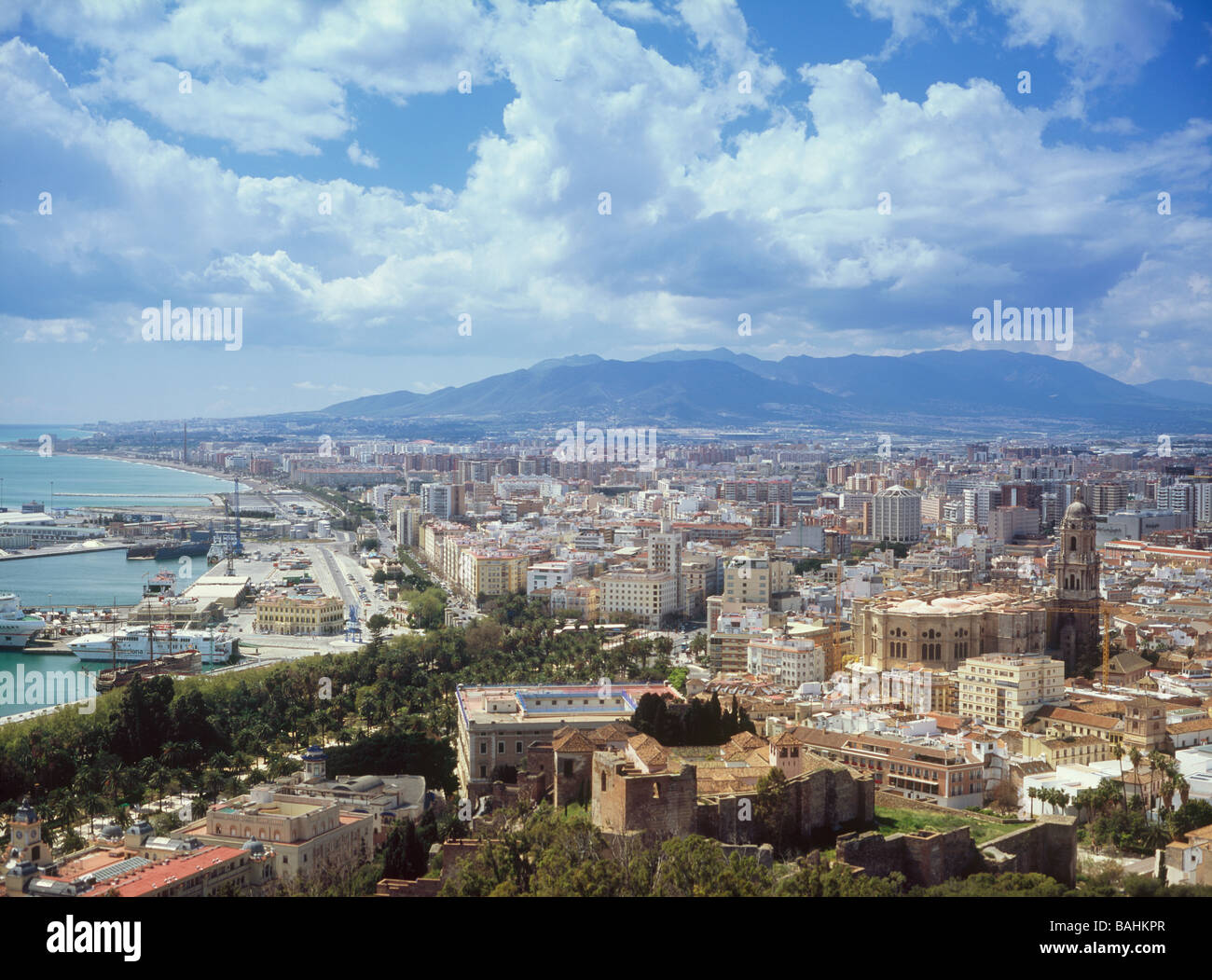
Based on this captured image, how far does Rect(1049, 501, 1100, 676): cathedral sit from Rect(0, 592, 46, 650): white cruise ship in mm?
8447

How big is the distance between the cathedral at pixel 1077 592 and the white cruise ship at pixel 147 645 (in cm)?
648

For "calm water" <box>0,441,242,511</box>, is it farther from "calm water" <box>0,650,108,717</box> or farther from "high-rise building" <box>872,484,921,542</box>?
"high-rise building" <box>872,484,921,542</box>

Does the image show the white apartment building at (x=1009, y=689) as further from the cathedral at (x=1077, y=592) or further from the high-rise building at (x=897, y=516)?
the high-rise building at (x=897, y=516)

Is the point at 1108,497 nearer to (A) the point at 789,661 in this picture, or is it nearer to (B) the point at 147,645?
(A) the point at 789,661

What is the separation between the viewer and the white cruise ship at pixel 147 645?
33.0 feet

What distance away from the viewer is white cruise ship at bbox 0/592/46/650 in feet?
35.1

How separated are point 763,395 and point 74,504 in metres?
11.2

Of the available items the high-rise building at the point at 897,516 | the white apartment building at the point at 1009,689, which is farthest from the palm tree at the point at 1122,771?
the high-rise building at the point at 897,516

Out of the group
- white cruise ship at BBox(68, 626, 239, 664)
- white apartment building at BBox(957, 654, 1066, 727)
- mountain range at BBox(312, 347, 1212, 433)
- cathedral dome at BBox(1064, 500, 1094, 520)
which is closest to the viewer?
white apartment building at BBox(957, 654, 1066, 727)

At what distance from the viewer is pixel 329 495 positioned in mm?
24750

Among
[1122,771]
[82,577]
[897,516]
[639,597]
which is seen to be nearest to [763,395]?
[897,516]

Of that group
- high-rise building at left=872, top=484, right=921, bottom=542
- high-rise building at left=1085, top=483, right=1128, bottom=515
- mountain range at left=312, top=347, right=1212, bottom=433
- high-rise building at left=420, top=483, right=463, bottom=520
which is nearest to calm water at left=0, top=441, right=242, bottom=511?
mountain range at left=312, top=347, right=1212, bottom=433

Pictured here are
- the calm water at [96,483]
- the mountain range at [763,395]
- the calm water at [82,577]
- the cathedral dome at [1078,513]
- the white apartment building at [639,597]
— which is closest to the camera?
the cathedral dome at [1078,513]

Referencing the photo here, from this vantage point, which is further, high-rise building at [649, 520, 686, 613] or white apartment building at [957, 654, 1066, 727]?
high-rise building at [649, 520, 686, 613]
